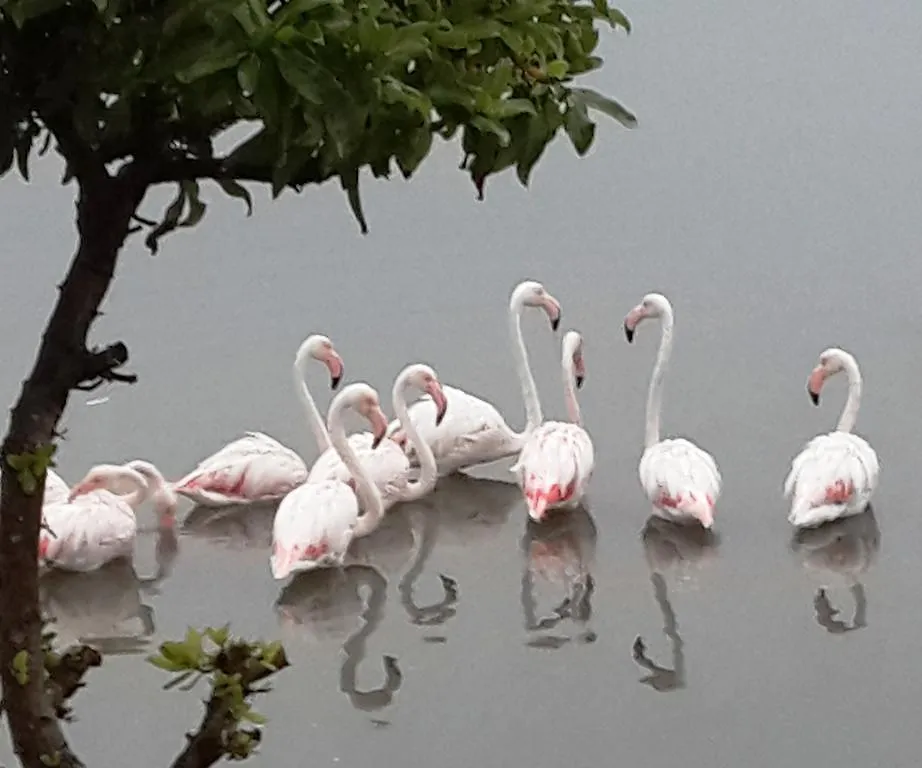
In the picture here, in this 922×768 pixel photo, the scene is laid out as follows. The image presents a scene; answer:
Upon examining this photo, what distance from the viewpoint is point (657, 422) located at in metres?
3.26

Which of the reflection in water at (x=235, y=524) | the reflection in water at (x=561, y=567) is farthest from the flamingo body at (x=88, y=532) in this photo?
the reflection in water at (x=561, y=567)

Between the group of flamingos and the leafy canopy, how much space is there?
1.79 m

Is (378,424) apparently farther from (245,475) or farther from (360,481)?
(245,475)

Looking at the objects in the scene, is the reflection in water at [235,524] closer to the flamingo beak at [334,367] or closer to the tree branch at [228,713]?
the flamingo beak at [334,367]

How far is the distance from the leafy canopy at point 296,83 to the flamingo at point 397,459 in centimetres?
201

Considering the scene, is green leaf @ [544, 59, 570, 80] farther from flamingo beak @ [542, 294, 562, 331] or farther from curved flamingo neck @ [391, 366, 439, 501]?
flamingo beak @ [542, 294, 562, 331]

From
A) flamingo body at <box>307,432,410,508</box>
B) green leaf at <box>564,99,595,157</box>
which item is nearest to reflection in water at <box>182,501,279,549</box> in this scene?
flamingo body at <box>307,432,410,508</box>

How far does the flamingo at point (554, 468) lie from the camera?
9.97 feet

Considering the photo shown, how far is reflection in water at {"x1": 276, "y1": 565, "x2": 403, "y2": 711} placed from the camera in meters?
2.53

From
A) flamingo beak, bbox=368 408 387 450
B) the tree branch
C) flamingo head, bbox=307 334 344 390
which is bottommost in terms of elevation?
the tree branch

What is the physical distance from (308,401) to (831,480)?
3.44 feet

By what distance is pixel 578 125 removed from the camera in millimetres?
1040

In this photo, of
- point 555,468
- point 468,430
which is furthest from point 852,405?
point 468,430

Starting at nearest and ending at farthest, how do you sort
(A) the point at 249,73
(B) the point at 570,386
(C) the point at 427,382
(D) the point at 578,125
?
(A) the point at 249,73 < (D) the point at 578,125 < (C) the point at 427,382 < (B) the point at 570,386
